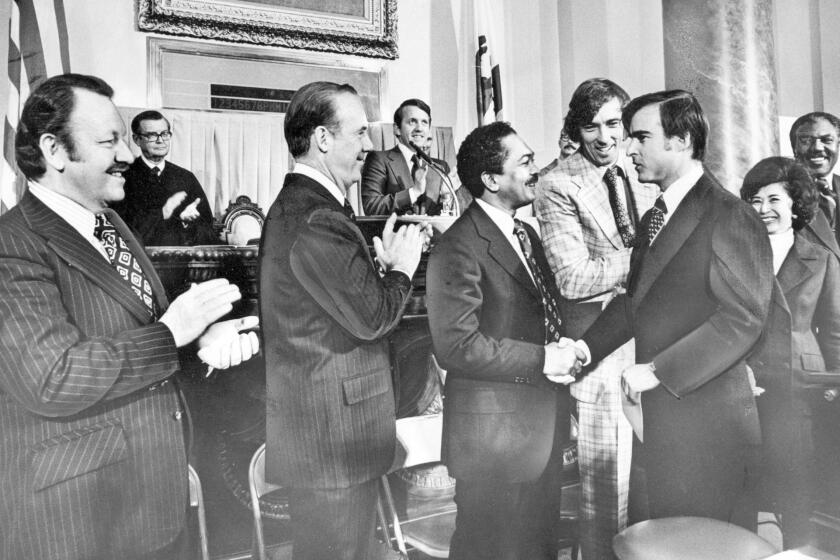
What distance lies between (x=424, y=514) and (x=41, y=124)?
5.22ft

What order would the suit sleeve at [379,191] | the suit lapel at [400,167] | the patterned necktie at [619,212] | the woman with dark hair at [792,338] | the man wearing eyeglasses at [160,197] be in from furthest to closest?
1. the woman with dark hair at [792,338]
2. the patterned necktie at [619,212]
3. the suit lapel at [400,167]
4. the suit sleeve at [379,191]
5. the man wearing eyeglasses at [160,197]

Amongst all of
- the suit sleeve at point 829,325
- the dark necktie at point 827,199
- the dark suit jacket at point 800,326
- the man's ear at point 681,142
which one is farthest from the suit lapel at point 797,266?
the man's ear at point 681,142

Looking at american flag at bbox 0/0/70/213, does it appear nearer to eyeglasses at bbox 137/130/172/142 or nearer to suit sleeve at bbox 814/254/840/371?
eyeglasses at bbox 137/130/172/142

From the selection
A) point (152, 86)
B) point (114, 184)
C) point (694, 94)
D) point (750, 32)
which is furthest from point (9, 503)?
point (750, 32)

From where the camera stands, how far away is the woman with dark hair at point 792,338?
2449mm

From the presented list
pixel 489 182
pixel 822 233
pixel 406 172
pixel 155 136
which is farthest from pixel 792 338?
pixel 155 136

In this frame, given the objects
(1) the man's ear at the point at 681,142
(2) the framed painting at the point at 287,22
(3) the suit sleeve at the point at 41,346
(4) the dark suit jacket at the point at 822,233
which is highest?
(2) the framed painting at the point at 287,22

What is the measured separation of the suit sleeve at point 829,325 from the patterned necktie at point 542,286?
116cm

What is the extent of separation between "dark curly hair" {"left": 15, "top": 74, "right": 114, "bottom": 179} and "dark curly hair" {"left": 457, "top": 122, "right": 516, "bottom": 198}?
1168 mm

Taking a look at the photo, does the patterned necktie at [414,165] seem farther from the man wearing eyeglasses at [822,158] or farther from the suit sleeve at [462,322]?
the man wearing eyeglasses at [822,158]

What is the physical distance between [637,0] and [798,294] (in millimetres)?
1323

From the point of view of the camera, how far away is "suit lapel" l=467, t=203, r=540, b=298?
209cm

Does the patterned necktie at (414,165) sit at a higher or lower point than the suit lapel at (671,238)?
higher

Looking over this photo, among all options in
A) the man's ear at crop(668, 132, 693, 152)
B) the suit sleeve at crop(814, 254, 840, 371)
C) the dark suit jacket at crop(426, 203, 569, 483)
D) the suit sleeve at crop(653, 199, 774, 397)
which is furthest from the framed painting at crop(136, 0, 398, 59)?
the suit sleeve at crop(814, 254, 840, 371)
